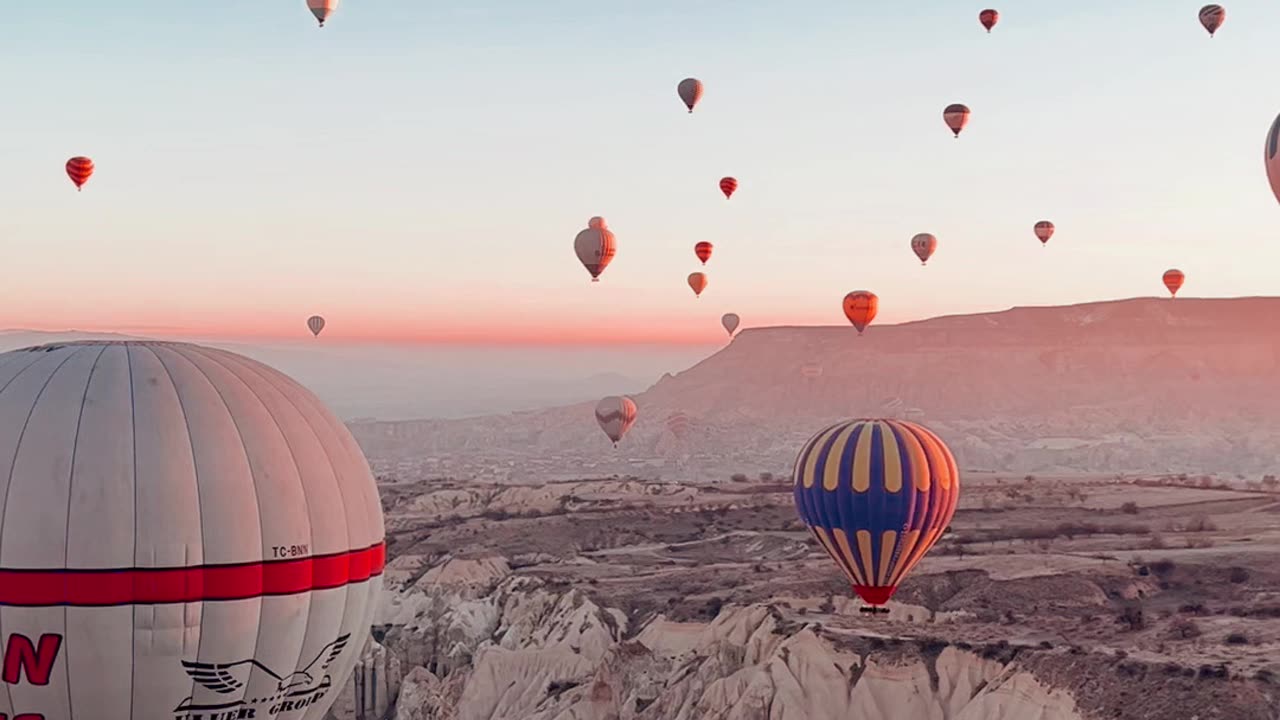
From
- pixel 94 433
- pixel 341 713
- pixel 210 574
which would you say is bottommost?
pixel 341 713

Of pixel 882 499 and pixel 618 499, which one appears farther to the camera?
pixel 618 499

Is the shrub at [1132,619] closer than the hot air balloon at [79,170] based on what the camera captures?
Yes

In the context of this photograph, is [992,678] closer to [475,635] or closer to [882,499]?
[882,499]

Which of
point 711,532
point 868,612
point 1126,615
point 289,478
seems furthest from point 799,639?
point 711,532

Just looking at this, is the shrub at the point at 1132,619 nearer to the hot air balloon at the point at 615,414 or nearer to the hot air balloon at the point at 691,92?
the hot air balloon at the point at 691,92

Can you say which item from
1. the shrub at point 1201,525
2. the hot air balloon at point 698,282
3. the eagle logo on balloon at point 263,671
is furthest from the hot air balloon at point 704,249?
the eagle logo on balloon at point 263,671

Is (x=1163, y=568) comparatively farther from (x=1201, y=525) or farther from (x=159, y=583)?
(x=159, y=583)
